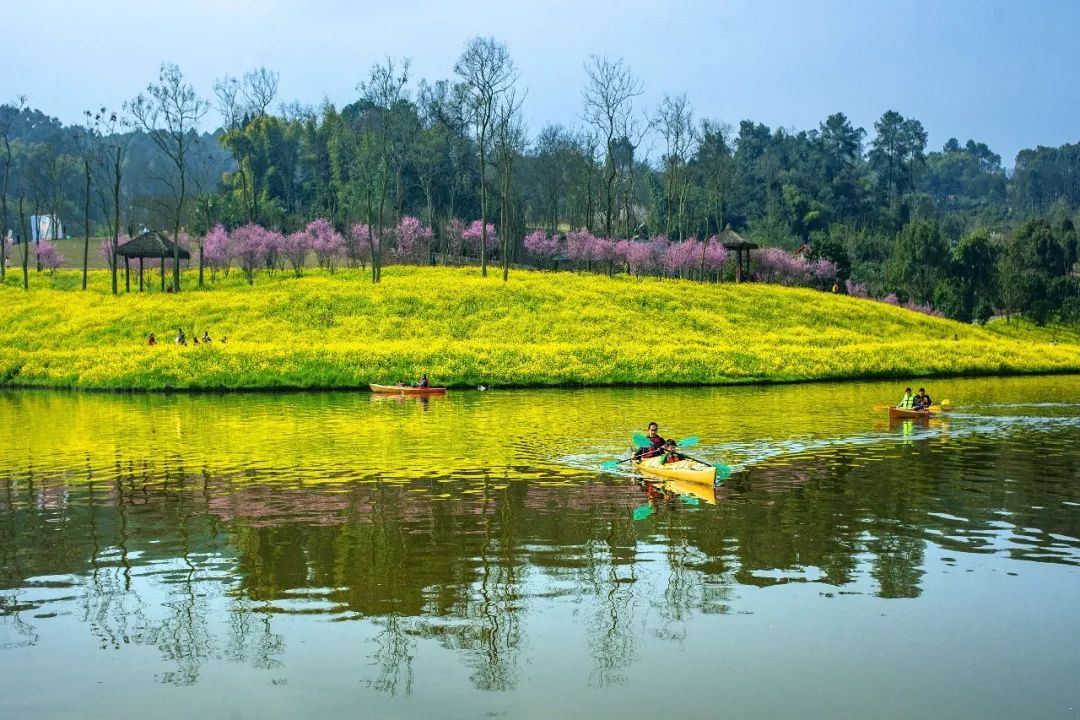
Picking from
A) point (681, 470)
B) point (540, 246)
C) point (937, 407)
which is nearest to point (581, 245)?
point (540, 246)

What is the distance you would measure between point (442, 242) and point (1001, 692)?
95123 millimetres

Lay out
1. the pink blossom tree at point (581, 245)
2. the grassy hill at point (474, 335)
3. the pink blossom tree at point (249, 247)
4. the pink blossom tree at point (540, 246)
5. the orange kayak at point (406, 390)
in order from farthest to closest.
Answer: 1. the pink blossom tree at point (540, 246)
2. the pink blossom tree at point (581, 245)
3. the pink blossom tree at point (249, 247)
4. the grassy hill at point (474, 335)
5. the orange kayak at point (406, 390)

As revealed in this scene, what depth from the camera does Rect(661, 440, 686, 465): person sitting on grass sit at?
2469cm

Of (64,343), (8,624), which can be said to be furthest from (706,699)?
(64,343)

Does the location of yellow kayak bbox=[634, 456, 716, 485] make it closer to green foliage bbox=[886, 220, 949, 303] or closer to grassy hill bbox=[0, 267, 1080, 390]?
grassy hill bbox=[0, 267, 1080, 390]

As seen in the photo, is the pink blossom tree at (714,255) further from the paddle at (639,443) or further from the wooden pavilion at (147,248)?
the paddle at (639,443)

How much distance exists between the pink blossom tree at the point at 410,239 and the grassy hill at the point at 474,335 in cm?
1784

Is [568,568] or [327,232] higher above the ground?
[327,232]

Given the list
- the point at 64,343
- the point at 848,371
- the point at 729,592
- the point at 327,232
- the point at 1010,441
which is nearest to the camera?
the point at 729,592

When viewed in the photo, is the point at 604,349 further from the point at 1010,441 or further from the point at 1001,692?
the point at 1001,692

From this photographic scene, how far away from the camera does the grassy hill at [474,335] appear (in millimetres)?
52875

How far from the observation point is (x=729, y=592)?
566 inches

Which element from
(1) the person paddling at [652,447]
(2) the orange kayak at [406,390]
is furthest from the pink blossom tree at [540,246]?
(1) the person paddling at [652,447]

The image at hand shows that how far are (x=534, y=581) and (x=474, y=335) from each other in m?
47.8
